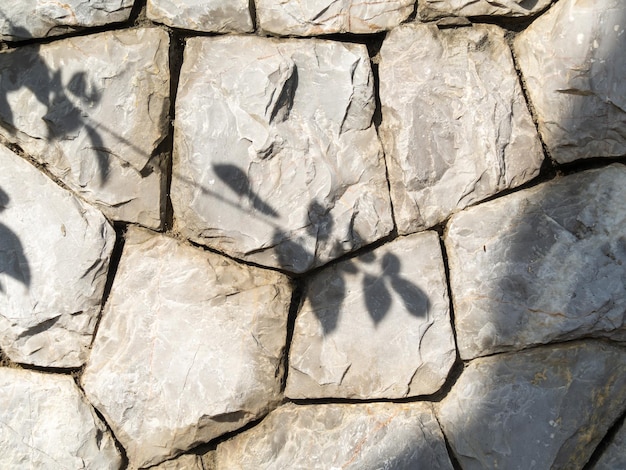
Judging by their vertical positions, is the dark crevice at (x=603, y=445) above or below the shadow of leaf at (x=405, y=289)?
below

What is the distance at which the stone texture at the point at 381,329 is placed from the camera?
1954 millimetres

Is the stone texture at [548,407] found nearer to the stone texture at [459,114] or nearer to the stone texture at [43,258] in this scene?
the stone texture at [459,114]

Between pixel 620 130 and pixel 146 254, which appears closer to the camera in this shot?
pixel 620 130

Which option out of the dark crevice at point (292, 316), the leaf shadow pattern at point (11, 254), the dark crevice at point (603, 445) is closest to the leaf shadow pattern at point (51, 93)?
the leaf shadow pattern at point (11, 254)

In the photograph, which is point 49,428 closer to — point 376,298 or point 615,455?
point 376,298

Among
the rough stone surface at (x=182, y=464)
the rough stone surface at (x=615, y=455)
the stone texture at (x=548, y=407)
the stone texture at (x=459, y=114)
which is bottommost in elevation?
the rough stone surface at (x=182, y=464)

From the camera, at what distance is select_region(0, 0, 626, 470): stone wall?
1.92 metres

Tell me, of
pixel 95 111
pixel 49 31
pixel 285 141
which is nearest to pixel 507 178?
pixel 285 141

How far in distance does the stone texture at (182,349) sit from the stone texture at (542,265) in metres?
0.54

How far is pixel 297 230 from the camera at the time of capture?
195cm

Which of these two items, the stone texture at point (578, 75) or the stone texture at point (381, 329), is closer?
the stone texture at point (578, 75)

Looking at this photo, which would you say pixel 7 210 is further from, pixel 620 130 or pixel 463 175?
pixel 620 130

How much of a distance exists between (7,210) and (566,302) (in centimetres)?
158

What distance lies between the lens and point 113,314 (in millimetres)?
1988
